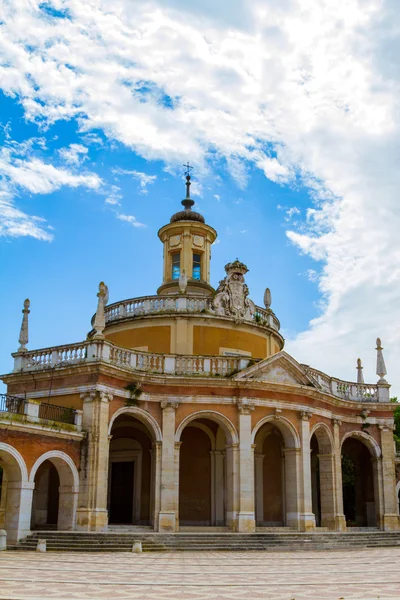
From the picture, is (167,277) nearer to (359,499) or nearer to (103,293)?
(103,293)

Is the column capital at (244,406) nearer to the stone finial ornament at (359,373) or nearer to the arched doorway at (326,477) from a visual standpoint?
the arched doorway at (326,477)

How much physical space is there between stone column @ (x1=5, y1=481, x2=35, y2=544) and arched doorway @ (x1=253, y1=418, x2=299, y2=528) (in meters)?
10.0

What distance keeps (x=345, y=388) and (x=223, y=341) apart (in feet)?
23.4

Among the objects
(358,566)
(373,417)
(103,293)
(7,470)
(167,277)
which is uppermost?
(167,277)

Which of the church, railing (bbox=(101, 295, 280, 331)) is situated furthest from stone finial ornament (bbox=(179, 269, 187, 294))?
railing (bbox=(101, 295, 280, 331))

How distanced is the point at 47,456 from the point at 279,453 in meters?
11.8

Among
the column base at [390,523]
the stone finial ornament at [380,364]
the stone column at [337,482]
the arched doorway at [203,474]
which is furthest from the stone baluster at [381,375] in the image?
the arched doorway at [203,474]

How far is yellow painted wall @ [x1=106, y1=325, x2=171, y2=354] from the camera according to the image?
2959 centimetres

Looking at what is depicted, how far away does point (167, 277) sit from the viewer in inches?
1391

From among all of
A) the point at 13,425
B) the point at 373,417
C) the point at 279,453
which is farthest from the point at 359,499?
the point at 13,425

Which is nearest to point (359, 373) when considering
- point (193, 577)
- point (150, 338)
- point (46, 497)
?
point (150, 338)

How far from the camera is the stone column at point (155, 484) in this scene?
997 inches

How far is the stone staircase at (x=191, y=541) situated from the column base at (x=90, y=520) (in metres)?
0.86

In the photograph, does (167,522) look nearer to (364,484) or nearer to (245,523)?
(245,523)
